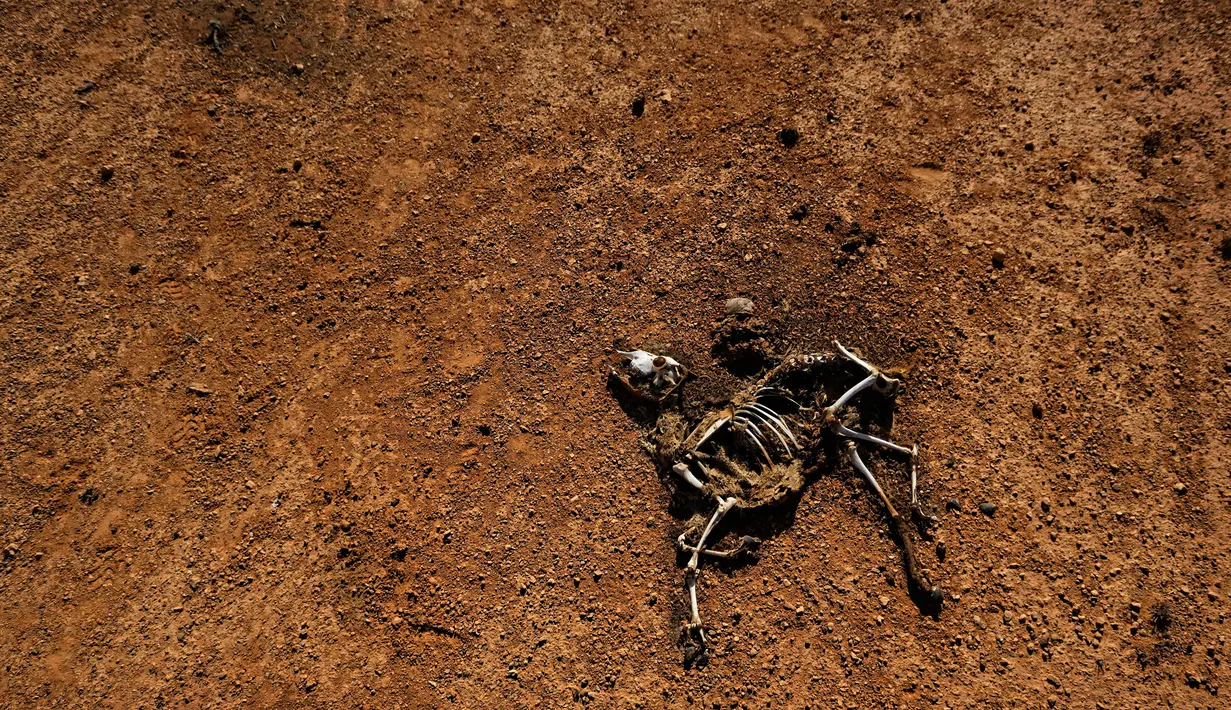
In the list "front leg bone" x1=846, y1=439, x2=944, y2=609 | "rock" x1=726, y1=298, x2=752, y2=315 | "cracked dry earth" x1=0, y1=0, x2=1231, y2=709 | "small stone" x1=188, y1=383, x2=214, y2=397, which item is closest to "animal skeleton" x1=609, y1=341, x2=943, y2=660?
"front leg bone" x1=846, y1=439, x2=944, y2=609

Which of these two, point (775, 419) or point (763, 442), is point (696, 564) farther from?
point (775, 419)

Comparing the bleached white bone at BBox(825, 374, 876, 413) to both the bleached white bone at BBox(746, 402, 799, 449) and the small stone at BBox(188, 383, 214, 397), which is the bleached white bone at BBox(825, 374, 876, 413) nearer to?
the bleached white bone at BBox(746, 402, 799, 449)

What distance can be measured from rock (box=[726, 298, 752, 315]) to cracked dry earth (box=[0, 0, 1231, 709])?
0.13 metres

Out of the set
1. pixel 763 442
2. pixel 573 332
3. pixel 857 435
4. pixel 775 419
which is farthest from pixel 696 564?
pixel 573 332

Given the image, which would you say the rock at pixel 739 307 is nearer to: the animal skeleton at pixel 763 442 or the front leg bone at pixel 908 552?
the animal skeleton at pixel 763 442

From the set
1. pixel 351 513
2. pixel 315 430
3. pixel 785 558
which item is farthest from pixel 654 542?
pixel 315 430

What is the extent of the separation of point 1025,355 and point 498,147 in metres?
4.49

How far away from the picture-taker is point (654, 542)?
455 centimetres

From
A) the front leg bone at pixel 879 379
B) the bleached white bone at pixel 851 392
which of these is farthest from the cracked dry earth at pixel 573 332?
the bleached white bone at pixel 851 392

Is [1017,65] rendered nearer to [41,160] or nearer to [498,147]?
[498,147]

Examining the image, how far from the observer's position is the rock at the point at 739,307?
4918 millimetres

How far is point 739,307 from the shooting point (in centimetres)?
492

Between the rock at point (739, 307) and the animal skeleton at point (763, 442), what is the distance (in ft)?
1.64

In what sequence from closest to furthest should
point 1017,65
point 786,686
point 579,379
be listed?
1. point 786,686
2. point 579,379
3. point 1017,65
